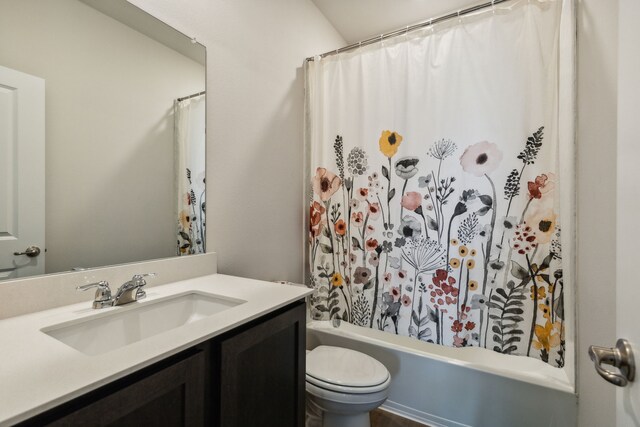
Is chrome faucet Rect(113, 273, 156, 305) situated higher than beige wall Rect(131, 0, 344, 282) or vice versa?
beige wall Rect(131, 0, 344, 282)

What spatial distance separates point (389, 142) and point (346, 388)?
1290 millimetres

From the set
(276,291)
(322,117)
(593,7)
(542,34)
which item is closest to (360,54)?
(322,117)

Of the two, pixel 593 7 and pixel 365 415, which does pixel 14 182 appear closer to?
pixel 365 415

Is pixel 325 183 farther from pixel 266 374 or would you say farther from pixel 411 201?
pixel 266 374

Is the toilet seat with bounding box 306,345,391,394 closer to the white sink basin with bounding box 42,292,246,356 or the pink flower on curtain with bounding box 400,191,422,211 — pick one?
the white sink basin with bounding box 42,292,246,356

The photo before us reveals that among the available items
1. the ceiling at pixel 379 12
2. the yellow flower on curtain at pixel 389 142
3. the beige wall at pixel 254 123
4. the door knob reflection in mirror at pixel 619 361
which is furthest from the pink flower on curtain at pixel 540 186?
the ceiling at pixel 379 12

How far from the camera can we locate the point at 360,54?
5.99 feet

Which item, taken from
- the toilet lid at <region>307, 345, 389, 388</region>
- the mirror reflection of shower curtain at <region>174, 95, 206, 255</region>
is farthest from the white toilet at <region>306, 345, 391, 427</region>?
the mirror reflection of shower curtain at <region>174, 95, 206, 255</region>

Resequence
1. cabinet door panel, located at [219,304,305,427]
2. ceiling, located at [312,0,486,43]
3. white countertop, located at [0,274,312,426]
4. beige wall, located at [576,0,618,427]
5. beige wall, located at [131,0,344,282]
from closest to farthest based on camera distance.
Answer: white countertop, located at [0,274,312,426], cabinet door panel, located at [219,304,305,427], beige wall, located at [576,0,618,427], beige wall, located at [131,0,344,282], ceiling, located at [312,0,486,43]

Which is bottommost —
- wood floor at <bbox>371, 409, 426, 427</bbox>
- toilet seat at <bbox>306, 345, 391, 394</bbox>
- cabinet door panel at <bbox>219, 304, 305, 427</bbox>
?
wood floor at <bbox>371, 409, 426, 427</bbox>

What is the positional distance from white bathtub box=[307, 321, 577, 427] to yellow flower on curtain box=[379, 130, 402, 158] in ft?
3.75

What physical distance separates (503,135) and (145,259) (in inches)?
67.3

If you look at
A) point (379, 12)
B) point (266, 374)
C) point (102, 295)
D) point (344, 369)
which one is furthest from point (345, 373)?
point (379, 12)

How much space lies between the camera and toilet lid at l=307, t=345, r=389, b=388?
1315 millimetres
